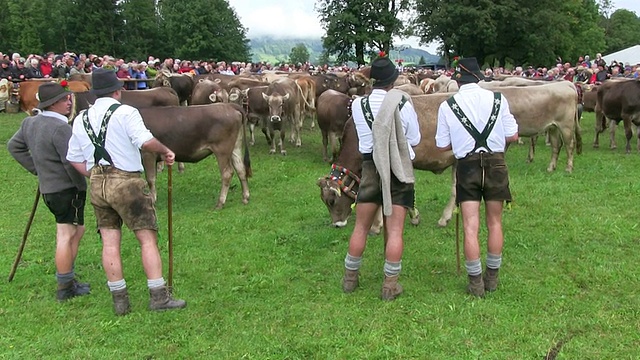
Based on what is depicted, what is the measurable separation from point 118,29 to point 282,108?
62592 millimetres

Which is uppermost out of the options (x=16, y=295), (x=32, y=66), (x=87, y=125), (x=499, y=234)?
(x=32, y=66)

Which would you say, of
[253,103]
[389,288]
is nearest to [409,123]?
[389,288]

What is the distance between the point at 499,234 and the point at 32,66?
2189cm

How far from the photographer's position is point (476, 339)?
4.50 m

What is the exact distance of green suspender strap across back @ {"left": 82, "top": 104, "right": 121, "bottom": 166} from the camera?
475 cm

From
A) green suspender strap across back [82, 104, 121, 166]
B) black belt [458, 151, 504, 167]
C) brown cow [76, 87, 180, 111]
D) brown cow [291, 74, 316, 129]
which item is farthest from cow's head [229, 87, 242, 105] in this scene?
black belt [458, 151, 504, 167]

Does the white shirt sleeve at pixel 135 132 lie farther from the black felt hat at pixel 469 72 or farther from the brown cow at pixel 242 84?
the brown cow at pixel 242 84

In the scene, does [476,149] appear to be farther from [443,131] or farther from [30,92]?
[30,92]

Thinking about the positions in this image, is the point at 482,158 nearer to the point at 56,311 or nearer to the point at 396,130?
the point at 396,130

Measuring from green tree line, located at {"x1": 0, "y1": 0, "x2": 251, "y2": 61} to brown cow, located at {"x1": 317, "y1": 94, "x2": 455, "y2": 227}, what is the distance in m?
66.0

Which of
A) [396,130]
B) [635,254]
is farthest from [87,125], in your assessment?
[635,254]

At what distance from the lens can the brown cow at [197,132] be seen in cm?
902

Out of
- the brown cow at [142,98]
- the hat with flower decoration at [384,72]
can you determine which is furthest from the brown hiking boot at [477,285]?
the brown cow at [142,98]

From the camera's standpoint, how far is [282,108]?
547 inches
